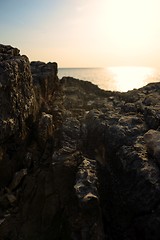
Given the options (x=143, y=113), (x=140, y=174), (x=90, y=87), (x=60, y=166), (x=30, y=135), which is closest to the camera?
(x=140, y=174)

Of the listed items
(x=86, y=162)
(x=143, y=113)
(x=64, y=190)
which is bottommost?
(x=64, y=190)

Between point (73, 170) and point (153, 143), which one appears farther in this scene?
point (153, 143)

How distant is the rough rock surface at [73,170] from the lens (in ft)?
53.8

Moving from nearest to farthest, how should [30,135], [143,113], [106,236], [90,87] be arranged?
[106,236]
[30,135]
[143,113]
[90,87]

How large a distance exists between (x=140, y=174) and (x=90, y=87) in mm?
32083

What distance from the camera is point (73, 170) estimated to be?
1948 cm

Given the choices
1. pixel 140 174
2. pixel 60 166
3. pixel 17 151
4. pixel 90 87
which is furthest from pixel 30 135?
pixel 90 87

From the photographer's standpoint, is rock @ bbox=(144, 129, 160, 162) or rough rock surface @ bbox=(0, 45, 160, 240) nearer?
rough rock surface @ bbox=(0, 45, 160, 240)

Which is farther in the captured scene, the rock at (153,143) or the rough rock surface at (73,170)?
the rock at (153,143)

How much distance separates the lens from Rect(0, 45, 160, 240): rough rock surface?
16.4 meters

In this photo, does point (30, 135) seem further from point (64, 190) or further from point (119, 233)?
point (119, 233)

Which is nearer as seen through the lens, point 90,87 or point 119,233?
point 119,233

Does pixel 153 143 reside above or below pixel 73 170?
above

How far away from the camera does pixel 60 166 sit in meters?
19.7
